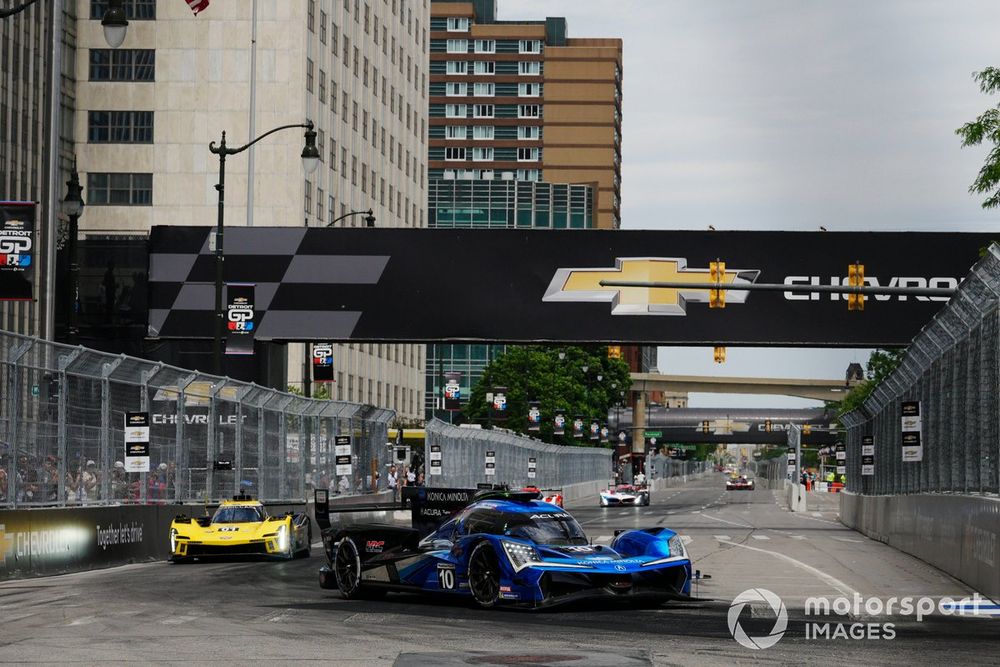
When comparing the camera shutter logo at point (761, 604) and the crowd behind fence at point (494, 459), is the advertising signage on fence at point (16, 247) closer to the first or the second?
the camera shutter logo at point (761, 604)

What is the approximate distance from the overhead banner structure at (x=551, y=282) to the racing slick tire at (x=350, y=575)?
2516 centimetres

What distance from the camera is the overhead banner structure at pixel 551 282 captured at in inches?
1654

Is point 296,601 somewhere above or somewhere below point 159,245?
below

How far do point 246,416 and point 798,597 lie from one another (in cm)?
1706

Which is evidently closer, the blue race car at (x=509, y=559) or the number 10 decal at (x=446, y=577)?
the blue race car at (x=509, y=559)

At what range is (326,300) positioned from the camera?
42875 mm

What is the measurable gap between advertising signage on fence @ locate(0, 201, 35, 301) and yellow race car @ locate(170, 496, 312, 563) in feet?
17.7

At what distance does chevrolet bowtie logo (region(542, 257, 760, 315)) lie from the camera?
42031 millimetres

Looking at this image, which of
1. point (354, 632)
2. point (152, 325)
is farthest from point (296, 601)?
point (152, 325)

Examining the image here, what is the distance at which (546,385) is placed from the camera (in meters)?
111

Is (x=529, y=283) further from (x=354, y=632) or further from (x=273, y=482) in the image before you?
(x=354, y=632)

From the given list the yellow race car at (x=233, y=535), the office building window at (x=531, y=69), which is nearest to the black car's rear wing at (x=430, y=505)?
the yellow race car at (x=233, y=535)

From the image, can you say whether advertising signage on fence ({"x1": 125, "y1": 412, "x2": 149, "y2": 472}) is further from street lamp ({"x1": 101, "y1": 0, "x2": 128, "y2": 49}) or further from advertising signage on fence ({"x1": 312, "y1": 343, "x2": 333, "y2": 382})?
advertising signage on fence ({"x1": 312, "y1": 343, "x2": 333, "y2": 382})

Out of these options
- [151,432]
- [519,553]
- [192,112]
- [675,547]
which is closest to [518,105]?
[192,112]
